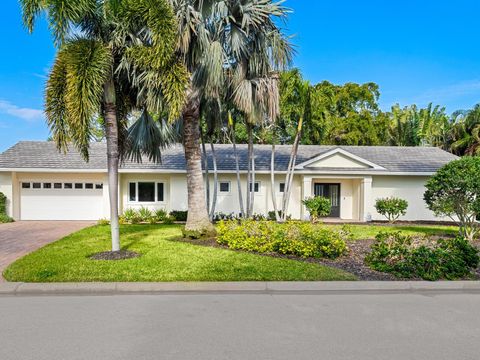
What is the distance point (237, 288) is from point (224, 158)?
46.5ft

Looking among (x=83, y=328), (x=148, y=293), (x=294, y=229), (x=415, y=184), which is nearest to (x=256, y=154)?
(x=415, y=184)

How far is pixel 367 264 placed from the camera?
8.30 meters

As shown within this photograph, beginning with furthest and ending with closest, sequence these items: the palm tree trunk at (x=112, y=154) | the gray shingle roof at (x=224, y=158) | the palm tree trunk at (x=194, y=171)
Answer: the gray shingle roof at (x=224, y=158), the palm tree trunk at (x=194, y=171), the palm tree trunk at (x=112, y=154)

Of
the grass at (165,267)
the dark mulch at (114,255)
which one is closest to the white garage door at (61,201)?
the grass at (165,267)

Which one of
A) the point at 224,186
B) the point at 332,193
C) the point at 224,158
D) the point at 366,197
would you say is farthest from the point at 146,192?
the point at 366,197

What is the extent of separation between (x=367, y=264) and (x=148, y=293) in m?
4.85

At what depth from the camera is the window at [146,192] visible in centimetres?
1927

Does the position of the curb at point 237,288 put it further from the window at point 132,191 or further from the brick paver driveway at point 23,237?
the window at point 132,191

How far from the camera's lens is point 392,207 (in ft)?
58.2

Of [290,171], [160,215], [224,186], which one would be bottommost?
[160,215]

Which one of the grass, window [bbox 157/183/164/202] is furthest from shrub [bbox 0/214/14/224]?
the grass

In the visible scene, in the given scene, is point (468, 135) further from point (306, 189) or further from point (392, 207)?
point (306, 189)

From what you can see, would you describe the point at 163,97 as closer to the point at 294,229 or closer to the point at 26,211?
the point at 294,229

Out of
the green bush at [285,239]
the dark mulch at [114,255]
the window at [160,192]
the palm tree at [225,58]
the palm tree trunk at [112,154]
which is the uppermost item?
the palm tree at [225,58]
